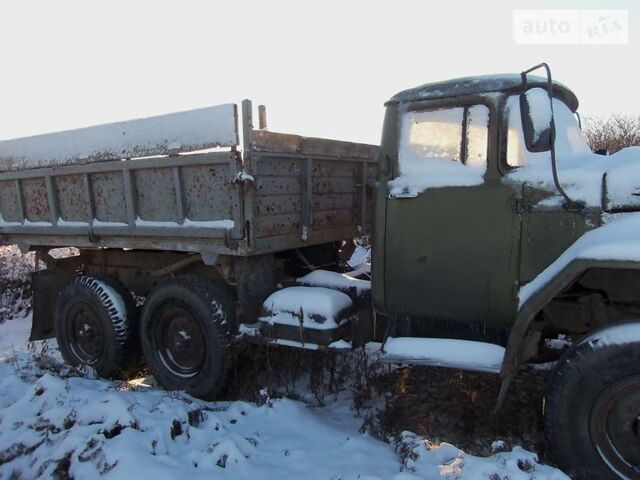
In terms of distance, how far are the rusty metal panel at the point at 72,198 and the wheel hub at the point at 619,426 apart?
4356 millimetres

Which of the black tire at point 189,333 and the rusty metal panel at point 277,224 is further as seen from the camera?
the black tire at point 189,333

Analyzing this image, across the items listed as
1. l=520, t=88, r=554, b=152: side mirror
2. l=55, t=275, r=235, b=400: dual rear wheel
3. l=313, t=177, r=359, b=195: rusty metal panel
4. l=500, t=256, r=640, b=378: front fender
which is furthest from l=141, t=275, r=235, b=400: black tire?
l=520, t=88, r=554, b=152: side mirror

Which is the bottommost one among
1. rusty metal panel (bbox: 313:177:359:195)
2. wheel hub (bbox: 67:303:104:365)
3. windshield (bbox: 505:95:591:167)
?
wheel hub (bbox: 67:303:104:365)

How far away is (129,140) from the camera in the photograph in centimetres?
446

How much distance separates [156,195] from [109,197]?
60cm

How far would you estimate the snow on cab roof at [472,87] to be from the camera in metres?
3.13

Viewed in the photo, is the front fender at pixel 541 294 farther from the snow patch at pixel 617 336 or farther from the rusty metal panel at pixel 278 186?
the rusty metal panel at pixel 278 186

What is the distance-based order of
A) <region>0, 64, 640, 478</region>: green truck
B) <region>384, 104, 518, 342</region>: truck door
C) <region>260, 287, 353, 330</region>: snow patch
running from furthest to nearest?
<region>260, 287, 353, 330</region>: snow patch < <region>384, 104, 518, 342</region>: truck door < <region>0, 64, 640, 478</region>: green truck

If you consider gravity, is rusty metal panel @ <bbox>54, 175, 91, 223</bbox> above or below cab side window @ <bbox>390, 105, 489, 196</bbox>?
below

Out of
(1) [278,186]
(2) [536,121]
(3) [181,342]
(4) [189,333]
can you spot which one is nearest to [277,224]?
(1) [278,186]

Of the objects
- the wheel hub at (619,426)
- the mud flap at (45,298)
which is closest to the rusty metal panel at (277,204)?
the wheel hub at (619,426)

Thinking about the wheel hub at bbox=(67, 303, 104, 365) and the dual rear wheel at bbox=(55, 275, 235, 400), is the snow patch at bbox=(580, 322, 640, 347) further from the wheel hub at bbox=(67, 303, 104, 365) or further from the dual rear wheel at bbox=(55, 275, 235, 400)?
the wheel hub at bbox=(67, 303, 104, 365)

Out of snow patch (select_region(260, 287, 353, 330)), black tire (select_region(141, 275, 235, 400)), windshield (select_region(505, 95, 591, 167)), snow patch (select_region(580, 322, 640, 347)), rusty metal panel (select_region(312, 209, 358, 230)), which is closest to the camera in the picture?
snow patch (select_region(580, 322, 640, 347))

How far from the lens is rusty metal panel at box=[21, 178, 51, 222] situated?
5.22m
